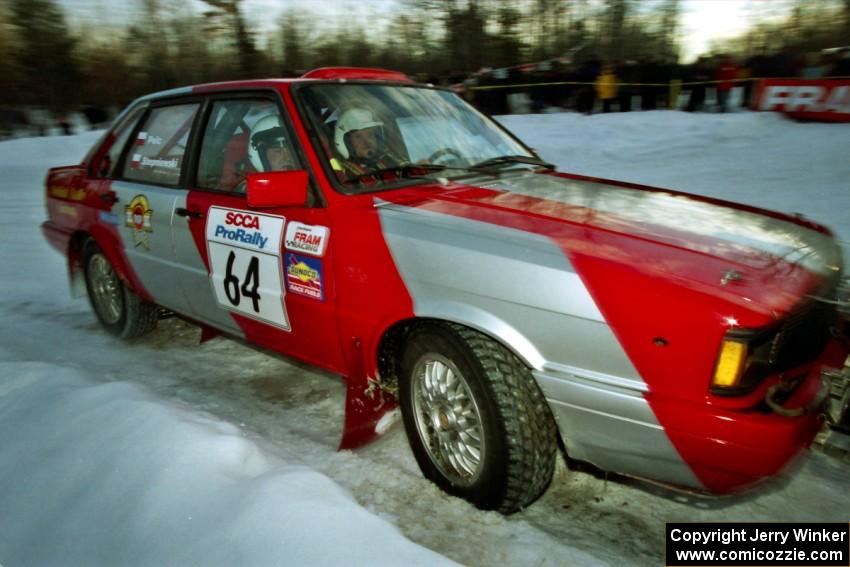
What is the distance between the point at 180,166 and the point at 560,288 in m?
2.44

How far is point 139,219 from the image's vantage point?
374 centimetres

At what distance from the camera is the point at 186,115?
3.61 metres

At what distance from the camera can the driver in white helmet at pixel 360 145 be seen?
284 cm

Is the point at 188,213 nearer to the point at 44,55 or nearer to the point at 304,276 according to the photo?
the point at 304,276

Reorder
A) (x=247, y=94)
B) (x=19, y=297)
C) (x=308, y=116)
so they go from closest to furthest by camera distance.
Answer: (x=308, y=116) → (x=247, y=94) → (x=19, y=297)

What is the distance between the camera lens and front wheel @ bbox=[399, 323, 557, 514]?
2.18 meters

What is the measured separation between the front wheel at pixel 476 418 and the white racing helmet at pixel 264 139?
124 centimetres

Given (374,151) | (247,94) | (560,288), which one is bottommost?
(560,288)

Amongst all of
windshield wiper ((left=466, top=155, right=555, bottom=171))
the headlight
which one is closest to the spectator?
windshield wiper ((left=466, top=155, right=555, bottom=171))

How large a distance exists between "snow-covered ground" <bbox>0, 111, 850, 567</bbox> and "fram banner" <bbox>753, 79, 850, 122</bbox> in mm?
11676

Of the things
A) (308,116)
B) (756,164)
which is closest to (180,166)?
(308,116)

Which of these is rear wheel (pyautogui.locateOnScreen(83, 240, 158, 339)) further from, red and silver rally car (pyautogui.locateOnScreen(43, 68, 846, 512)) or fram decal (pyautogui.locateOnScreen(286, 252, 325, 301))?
fram decal (pyautogui.locateOnScreen(286, 252, 325, 301))

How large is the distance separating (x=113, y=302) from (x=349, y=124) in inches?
97.7

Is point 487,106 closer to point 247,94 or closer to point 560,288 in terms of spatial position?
point 247,94
